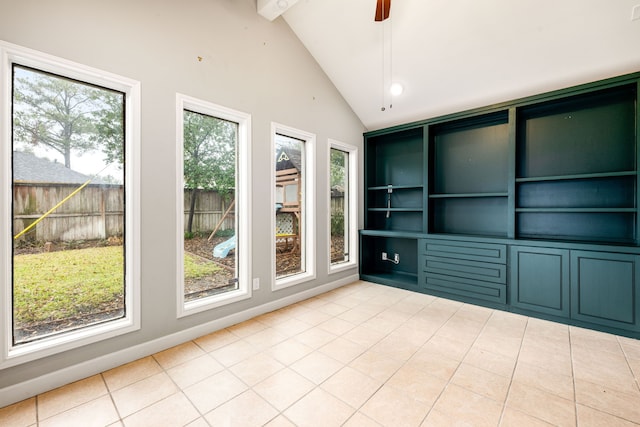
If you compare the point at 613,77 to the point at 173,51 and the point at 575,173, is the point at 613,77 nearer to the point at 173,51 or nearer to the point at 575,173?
the point at 575,173

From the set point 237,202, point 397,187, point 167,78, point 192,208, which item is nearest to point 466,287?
point 397,187

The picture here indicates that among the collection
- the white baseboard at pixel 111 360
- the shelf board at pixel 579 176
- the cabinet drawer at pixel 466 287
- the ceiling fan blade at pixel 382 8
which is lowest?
the white baseboard at pixel 111 360

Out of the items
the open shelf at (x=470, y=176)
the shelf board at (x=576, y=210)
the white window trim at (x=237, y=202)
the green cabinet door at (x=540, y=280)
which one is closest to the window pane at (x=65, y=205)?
the white window trim at (x=237, y=202)

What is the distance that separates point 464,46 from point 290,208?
109 inches

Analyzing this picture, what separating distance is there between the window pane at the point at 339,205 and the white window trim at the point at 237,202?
154 centimetres

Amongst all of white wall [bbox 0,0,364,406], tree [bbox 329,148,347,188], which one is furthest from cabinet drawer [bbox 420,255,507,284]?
white wall [bbox 0,0,364,406]

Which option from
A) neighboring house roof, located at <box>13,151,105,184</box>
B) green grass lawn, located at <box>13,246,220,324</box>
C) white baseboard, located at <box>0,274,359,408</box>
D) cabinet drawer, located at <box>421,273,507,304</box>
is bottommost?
white baseboard, located at <box>0,274,359,408</box>

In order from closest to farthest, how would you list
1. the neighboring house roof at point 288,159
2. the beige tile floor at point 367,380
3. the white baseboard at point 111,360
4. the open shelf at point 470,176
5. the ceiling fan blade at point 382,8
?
1. the beige tile floor at point 367,380
2. the white baseboard at point 111,360
3. the ceiling fan blade at point 382,8
4. the neighboring house roof at point 288,159
5. the open shelf at point 470,176

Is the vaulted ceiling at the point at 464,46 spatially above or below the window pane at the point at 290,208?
above

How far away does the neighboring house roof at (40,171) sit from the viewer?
1.80 m

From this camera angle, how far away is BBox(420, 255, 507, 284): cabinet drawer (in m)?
3.26

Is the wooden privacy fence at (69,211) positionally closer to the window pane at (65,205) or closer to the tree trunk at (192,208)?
the window pane at (65,205)

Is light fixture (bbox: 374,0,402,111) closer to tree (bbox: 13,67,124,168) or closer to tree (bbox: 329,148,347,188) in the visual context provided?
tree (bbox: 329,148,347,188)

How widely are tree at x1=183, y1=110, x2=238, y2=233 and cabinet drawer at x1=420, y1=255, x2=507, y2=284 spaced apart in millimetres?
2847
